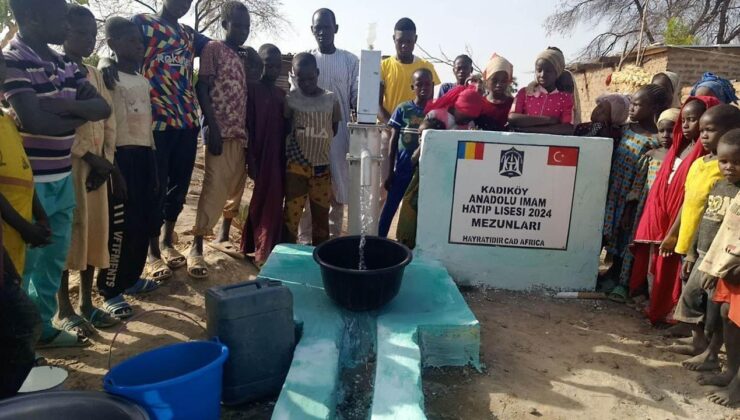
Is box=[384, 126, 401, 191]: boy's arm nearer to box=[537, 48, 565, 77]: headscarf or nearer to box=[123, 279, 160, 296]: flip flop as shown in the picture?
box=[537, 48, 565, 77]: headscarf

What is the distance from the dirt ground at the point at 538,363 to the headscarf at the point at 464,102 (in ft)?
4.59

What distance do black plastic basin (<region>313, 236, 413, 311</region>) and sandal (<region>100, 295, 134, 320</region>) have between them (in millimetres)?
1321

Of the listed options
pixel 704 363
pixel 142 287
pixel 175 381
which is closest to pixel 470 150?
pixel 704 363

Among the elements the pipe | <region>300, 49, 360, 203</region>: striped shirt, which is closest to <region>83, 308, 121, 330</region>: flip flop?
the pipe

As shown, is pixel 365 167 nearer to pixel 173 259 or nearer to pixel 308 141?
pixel 308 141

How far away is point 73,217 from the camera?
9.21 ft

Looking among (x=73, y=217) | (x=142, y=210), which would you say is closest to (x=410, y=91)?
(x=142, y=210)

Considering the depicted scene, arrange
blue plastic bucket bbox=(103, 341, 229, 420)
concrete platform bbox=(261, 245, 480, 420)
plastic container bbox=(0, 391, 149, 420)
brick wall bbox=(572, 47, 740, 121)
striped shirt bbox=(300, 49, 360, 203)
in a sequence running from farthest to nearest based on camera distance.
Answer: brick wall bbox=(572, 47, 740, 121) < striped shirt bbox=(300, 49, 360, 203) < concrete platform bbox=(261, 245, 480, 420) < blue plastic bucket bbox=(103, 341, 229, 420) < plastic container bbox=(0, 391, 149, 420)

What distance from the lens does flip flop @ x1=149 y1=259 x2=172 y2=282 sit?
3.67m

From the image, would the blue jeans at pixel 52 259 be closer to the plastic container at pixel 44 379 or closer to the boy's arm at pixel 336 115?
the plastic container at pixel 44 379

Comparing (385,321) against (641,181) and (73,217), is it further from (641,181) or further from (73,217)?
(641,181)

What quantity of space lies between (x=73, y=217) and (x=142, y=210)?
1.63 feet

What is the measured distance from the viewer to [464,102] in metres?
3.96

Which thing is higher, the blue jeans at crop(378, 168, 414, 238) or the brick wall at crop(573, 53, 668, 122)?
the brick wall at crop(573, 53, 668, 122)
